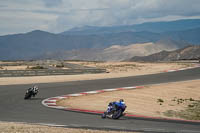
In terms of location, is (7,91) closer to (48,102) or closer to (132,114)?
(48,102)

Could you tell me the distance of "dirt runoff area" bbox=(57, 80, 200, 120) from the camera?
54.7ft

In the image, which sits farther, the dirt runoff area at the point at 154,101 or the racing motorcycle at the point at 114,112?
the dirt runoff area at the point at 154,101

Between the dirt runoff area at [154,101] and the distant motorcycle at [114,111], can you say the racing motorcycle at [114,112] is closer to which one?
the distant motorcycle at [114,111]

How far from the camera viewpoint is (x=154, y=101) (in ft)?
65.2

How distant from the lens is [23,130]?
10266mm

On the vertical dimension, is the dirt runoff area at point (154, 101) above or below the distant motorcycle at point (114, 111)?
above

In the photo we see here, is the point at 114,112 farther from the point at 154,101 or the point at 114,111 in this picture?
the point at 154,101

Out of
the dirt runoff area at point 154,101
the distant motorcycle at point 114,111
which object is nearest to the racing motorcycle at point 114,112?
the distant motorcycle at point 114,111

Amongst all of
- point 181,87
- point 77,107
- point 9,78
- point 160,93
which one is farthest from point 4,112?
point 9,78

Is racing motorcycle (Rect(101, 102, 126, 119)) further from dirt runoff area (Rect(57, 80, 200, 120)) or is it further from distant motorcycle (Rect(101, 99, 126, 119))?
dirt runoff area (Rect(57, 80, 200, 120))

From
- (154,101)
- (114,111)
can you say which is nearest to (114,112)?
(114,111)

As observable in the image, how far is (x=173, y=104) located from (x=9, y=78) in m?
17.8

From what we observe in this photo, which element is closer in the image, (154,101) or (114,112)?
(114,112)

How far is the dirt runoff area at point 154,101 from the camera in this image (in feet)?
54.7
